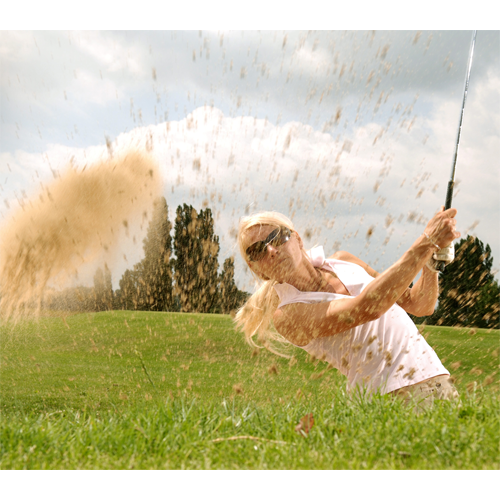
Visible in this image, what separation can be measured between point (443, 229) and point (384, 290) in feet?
1.52

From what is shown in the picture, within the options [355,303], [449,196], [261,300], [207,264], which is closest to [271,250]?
[261,300]

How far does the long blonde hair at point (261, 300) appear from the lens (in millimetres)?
3152

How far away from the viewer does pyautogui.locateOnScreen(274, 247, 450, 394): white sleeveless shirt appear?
2.76 meters

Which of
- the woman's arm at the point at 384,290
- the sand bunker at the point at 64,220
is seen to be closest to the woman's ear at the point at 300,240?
the woman's arm at the point at 384,290

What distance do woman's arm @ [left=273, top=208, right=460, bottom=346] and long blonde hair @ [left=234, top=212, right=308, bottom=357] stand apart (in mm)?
572

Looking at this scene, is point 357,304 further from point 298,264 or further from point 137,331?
point 137,331

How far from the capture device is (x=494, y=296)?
800 inches

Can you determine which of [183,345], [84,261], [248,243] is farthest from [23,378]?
[248,243]

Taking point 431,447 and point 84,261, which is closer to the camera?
point 431,447

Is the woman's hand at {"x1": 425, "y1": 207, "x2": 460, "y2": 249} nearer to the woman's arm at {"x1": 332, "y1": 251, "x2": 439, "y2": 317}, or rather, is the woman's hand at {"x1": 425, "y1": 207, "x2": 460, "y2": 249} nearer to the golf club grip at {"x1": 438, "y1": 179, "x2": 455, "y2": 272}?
the golf club grip at {"x1": 438, "y1": 179, "x2": 455, "y2": 272}

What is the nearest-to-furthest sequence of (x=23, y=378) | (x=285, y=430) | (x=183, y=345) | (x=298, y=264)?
(x=285, y=430)
(x=298, y=264)
(x=23, y=378)
(x=183, y=345)

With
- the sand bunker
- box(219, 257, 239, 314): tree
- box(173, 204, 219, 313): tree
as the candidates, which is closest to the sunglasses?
the sand bunker

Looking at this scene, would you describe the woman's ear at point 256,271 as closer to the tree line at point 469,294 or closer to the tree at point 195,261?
the tree at point 195,261
